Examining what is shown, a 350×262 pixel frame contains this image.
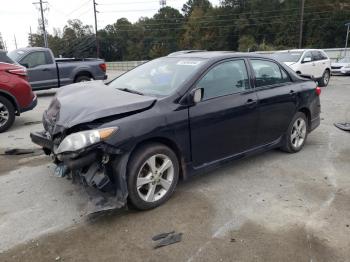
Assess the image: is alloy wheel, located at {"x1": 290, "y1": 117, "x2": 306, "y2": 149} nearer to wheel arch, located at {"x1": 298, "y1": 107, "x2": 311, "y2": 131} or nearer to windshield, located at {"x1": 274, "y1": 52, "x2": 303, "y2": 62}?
wheel arch, located at {"x1": 298, "y1": 107, "x2": 311, "y2": 131}

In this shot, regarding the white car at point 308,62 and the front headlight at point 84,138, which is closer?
the front headlight at point 84,138

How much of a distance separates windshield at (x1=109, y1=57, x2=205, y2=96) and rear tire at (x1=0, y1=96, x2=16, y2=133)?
11.1 feet

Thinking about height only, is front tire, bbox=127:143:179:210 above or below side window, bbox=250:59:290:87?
below

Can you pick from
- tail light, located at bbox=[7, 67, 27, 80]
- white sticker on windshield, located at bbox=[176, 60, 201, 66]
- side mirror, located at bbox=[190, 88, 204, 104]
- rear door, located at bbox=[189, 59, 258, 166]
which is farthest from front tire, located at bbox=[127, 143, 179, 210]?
tail light, located at bbox=[7, 67, 27, 80]

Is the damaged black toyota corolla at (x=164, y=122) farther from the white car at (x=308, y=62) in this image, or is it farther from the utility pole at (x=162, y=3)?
the utility pole at (x=162, y=3)

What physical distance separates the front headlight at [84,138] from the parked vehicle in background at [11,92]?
446 cm

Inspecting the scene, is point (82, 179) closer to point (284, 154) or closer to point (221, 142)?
point (221, 142)

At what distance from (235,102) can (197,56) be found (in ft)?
2.62

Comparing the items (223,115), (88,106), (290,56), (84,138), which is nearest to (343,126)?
(223,115)

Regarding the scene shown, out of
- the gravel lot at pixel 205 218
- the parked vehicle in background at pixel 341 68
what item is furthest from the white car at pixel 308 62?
the gravel lot at pixel 205 218

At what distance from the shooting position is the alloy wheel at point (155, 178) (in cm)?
373

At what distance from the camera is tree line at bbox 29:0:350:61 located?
6219 cm

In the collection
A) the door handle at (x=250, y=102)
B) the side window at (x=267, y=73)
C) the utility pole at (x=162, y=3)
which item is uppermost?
the utility pole at (x=162, y=3)

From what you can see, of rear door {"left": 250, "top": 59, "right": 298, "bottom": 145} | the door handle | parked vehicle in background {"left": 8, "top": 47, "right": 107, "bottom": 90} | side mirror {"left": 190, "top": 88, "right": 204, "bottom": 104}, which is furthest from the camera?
parked vehicle in background {"left": 8, "top": 47, "right": 107, "bottom": 90}
